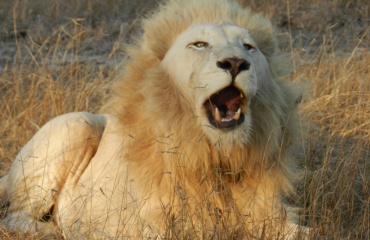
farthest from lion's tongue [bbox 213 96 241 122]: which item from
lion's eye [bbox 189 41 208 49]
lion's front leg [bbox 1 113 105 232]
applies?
lion's front leg [bbox 1 113 105 232]

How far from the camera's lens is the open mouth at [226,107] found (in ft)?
10.6

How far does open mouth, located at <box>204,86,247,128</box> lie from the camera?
10.6ft

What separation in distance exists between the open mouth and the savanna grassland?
480mm

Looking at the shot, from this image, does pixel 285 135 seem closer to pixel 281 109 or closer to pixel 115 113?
pixel 281 109

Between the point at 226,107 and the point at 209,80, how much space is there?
0.60 ft

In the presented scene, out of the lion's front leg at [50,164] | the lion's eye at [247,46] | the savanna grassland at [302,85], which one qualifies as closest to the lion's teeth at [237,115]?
the lion's eye at [247,46]

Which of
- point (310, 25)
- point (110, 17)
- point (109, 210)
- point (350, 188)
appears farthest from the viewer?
point (110, 17)

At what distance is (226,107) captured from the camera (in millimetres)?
3285

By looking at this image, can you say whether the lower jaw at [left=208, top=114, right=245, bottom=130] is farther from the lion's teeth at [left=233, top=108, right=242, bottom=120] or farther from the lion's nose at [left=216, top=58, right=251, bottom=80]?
the lion's nose at [left=216, top=58, right=251, bottom=80]

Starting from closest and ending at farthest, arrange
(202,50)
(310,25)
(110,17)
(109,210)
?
(202,50), (109,210), (310,25), (110,17)

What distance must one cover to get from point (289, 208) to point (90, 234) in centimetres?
96

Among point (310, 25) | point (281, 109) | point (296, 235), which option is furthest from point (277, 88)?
point (310, 25)

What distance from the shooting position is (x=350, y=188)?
164 inches

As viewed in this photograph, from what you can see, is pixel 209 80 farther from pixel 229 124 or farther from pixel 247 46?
pixel 247 46
